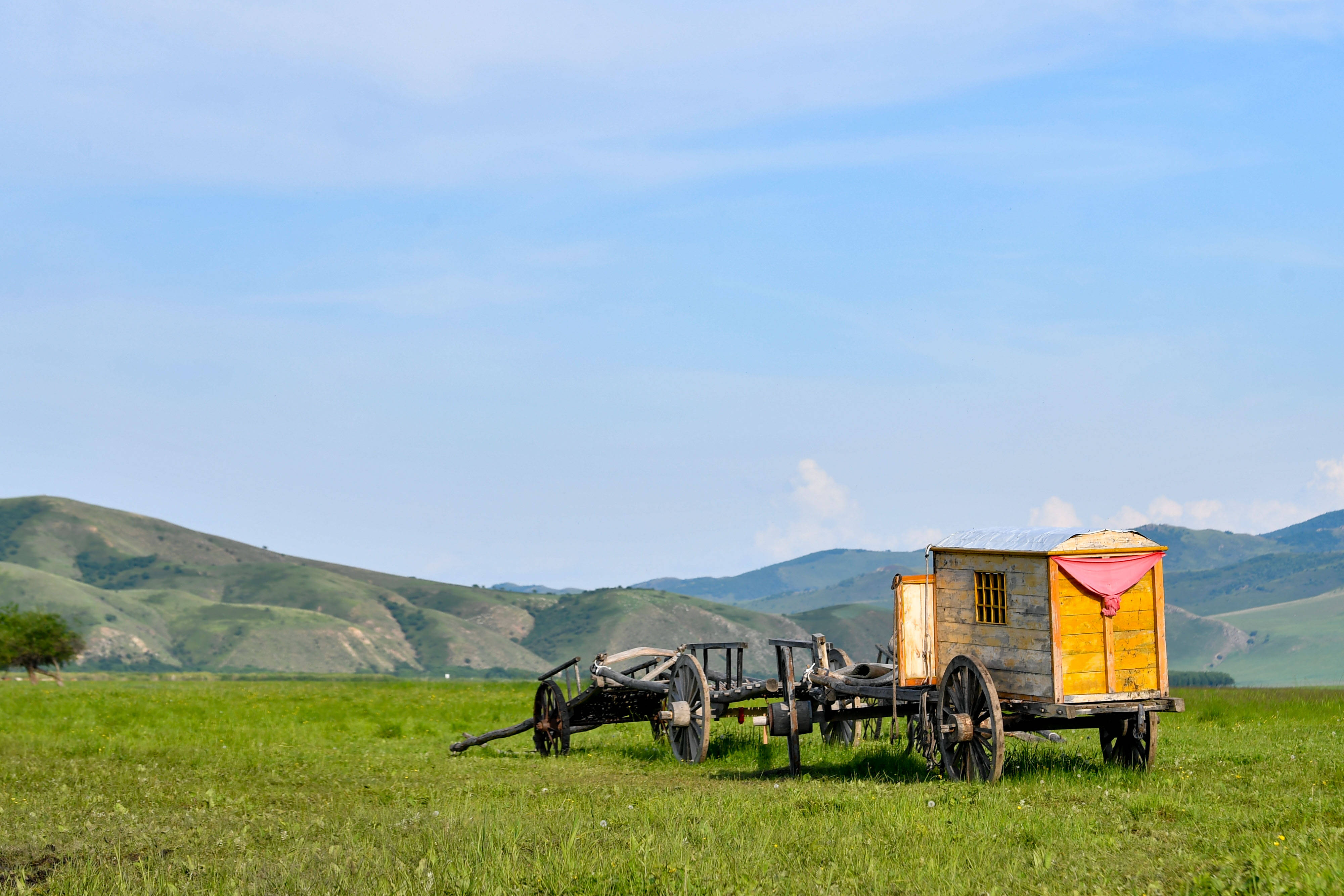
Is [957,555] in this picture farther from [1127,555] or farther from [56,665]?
[56,665]

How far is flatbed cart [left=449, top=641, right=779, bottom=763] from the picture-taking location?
67.4ft

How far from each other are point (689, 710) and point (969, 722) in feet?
21.2

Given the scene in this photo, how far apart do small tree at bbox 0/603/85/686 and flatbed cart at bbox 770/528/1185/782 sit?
91.0 meters

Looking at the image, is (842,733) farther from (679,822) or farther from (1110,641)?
(679,822)

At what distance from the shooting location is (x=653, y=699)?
23.9 m

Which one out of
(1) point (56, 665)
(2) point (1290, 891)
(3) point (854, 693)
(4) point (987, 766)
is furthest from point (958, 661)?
(1) point (56, 665)

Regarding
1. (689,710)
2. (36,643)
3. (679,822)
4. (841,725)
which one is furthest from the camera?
(36,643)

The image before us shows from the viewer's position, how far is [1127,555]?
1524 cm

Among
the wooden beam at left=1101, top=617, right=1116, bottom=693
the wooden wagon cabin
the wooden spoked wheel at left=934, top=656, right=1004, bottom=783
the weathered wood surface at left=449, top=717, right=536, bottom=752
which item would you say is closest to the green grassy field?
the wooden spoked wheel at left=934, top=656, right=1004, bottom=783

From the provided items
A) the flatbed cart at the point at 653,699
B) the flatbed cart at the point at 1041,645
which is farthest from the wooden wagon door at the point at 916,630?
the flatbed cart at the point at 653,699

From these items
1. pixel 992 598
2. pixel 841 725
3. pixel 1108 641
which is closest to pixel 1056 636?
pixel 1108 641

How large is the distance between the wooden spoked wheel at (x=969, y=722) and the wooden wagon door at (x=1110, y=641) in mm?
1039

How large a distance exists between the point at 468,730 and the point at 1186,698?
21720mm

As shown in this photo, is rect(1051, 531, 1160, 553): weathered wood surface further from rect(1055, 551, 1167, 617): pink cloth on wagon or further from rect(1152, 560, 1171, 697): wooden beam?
rect(1152, 560, 1171, 697): wooden beam
